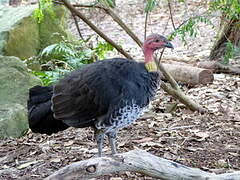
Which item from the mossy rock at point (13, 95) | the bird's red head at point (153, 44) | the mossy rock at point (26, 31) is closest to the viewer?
the bird's red head at point (153, 44)

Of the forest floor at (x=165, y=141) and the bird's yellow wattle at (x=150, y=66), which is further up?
the bird's yellow wattle at (x=150, y=66)

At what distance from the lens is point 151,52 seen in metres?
3.92

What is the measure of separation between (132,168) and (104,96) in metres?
0.86

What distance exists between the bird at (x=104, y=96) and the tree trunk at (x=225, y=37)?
10.6 feet

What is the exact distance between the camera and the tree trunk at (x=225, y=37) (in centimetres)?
702

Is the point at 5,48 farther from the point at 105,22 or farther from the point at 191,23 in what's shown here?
the point at 105,22

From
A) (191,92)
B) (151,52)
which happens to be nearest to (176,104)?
(191,92)

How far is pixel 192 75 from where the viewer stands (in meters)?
6.73

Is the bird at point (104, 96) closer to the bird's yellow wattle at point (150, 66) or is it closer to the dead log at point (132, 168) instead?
the bird's yellow wattle at point (150, 66)

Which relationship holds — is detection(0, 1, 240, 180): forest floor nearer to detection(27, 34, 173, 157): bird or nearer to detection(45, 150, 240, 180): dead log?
detection(27, 34, 173, 157): bird

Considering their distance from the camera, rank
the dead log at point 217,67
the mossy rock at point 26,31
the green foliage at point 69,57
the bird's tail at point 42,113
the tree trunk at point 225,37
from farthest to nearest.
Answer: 1. the mossy rock at point 26,31
2. the dead log at point 217,67
3. the tree trunk at point 225,37
4. the green foliage at point 69,57
5. the bird's tail at point 42,113

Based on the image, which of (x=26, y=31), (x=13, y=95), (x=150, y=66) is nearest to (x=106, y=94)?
(x=150, y=66)

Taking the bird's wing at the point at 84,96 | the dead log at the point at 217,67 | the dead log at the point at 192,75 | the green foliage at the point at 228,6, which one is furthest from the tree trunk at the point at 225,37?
the bird's wing at the point at 84,96

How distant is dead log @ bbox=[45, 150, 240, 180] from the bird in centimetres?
60
